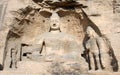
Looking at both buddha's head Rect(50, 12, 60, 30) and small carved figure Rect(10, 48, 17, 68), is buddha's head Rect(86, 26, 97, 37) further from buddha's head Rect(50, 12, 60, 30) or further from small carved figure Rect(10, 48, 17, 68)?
small carved figure Rect(10, 48, 17, 68)

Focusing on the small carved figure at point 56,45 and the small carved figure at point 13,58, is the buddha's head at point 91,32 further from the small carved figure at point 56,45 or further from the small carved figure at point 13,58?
the small carved figure at point 13,58

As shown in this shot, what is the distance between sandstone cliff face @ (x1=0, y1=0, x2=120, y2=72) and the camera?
25.3 ft

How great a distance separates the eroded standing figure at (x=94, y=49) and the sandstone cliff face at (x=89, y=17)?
A: 0.26 metres

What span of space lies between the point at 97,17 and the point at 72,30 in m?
1.03

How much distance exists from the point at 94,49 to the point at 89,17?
2.79 feet

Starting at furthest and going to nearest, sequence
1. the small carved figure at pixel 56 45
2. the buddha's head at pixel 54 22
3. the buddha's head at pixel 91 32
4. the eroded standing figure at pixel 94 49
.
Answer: the buddha's head at pixel 54 22 < the buddha's head at pixel 91 32 < the small carved figure at pixel 56 45 < the eroded standing figure at pixel 94 49

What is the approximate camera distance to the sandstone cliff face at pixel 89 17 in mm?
7699

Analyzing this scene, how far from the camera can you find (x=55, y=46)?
8219mm

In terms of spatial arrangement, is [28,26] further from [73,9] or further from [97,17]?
[97,17]

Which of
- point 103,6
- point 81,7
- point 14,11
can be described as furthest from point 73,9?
point 14,11

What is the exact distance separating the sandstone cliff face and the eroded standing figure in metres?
0.26

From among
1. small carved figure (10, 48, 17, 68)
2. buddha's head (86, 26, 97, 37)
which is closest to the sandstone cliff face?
buddha's head (86, 26, 97, 37)

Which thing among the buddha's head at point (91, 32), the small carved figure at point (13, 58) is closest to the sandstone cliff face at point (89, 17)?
the buddha's head at point (91, 32)

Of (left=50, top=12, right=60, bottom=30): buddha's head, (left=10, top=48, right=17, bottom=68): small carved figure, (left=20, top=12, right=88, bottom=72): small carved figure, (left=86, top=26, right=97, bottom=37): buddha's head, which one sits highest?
(left=50, top=12, right=60, bottom=30): buddha's head
